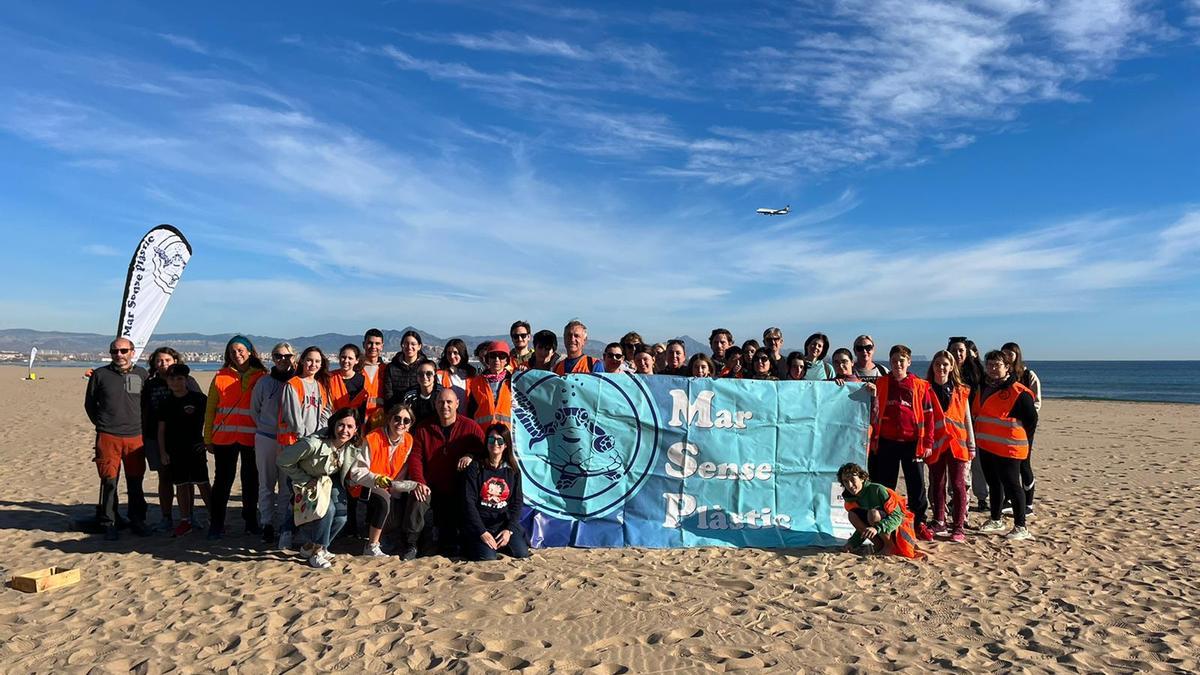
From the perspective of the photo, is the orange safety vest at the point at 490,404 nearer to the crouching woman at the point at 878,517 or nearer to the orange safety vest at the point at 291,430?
the orange safety vest at the point at 291,430

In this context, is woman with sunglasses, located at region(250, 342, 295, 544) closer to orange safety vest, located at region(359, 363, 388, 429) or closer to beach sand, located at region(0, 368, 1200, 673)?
beach sand, located at region(0, 368, 1200, 673)

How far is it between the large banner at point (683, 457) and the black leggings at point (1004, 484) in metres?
1.22

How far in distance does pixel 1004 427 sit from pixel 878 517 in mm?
1628

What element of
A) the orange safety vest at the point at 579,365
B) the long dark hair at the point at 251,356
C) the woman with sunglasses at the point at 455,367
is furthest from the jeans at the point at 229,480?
the orange safety vest at the point at 579,365

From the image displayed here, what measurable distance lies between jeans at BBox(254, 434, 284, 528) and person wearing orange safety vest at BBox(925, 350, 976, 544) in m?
5.43

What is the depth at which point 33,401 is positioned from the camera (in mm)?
20438

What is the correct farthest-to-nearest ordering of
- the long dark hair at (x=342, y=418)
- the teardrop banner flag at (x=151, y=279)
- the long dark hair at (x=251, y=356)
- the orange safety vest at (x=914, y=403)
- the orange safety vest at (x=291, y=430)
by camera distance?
the teardrop banner flag at (x=151, y=279)
the orange safety vest at (x=914, y=403)
the long dark hair at (x=251, y=356)
the orange safety vest at (x=291, y=430)
the long dark hair at (x=342, y=418)

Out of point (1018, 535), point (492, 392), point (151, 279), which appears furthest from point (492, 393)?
point (151, 279)

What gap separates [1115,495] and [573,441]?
7.03m

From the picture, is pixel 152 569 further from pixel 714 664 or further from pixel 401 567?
pixel 714 664

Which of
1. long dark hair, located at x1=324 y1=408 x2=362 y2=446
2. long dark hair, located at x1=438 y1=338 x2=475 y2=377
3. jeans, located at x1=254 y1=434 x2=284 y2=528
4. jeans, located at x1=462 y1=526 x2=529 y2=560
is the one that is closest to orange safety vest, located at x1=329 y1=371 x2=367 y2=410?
long dark hair, located at x1=324 y1=408 x2=362 y2=446

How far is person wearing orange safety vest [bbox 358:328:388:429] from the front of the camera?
18.4 ft

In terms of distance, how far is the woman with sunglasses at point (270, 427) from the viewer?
5.38m

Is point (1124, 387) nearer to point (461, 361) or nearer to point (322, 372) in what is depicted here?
point (461, 361)
